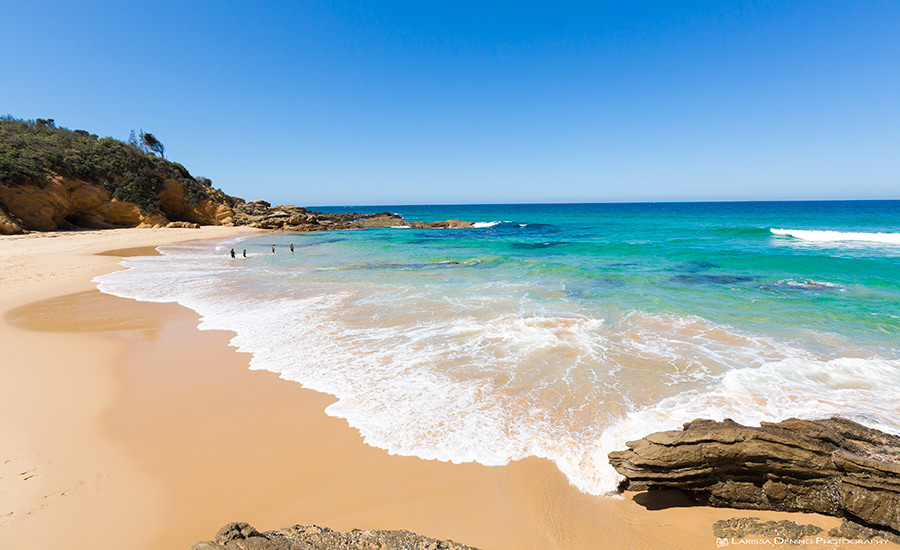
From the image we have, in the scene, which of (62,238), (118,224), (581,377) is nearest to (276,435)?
(581,377)

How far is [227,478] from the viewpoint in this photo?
436 cm

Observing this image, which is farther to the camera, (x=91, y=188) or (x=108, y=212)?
(x=108, y=212)

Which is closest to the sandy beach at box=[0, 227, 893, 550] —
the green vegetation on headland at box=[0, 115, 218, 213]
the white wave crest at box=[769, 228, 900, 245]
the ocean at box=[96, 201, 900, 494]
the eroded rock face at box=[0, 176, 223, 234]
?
the ocean at box=[96, 201, 900, 494]

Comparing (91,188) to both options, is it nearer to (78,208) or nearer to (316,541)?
(78,208)

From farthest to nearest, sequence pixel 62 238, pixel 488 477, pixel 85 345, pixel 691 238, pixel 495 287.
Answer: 1. pixel 691 238
2. pixel 62 238
3. pixel 495 287
4. pixel 85 345
5. pixel 488 477

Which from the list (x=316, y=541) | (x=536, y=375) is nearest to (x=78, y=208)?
(x=536, y=375)

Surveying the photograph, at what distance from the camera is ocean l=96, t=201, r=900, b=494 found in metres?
5.40

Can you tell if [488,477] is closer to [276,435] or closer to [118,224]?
[276,435]

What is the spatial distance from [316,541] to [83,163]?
44.6m

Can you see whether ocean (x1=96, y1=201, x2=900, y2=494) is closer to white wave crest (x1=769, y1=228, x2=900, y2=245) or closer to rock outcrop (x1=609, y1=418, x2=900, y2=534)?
rock outcrop (x1=609, y1=418, x2=900, y2=534)

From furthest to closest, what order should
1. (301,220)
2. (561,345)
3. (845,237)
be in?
(301,220) → (845,237) → (561,345)

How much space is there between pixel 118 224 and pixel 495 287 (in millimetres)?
40889

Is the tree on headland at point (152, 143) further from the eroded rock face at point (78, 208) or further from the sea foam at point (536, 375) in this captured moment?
the sea foam at point (536, 375)

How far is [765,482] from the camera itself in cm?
370
